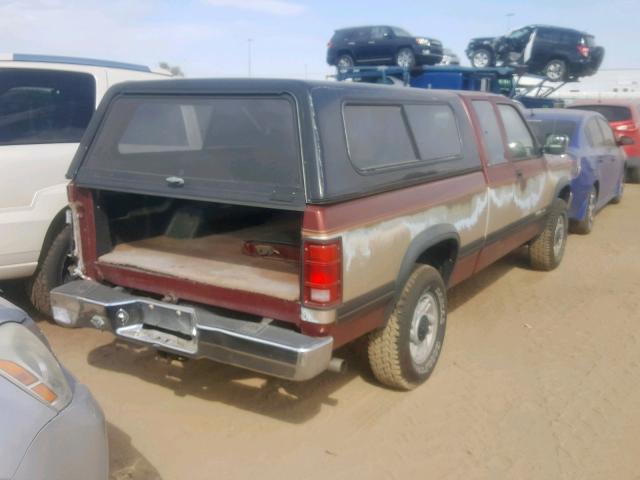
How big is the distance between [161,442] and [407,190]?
1.94 m

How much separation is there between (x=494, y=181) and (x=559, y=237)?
2308 millimetres

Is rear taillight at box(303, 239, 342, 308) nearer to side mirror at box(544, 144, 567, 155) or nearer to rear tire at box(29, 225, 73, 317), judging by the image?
rear tire at box(29, 225, 73, 317)

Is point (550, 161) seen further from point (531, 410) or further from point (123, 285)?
point (123, 285)

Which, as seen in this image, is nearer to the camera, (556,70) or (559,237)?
(559,237)

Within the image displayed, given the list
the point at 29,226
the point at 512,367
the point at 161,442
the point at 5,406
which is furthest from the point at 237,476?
the point at 29,226

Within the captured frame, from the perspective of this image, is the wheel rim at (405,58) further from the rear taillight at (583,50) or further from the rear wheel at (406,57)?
the rear taillight at (583,50)

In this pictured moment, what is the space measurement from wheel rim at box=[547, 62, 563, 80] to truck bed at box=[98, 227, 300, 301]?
1645 centimetres

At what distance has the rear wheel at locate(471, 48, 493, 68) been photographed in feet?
62.1

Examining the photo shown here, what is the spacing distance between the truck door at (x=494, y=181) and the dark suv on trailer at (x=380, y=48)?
11488 mm

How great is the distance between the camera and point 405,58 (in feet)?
53.4

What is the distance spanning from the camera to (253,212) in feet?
16.5

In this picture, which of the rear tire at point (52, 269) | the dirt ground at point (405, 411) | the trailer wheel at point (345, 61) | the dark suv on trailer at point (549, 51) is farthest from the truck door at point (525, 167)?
the dark suv on trailer at point (549, 51)

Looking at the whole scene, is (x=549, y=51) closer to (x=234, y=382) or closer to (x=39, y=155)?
(x=39, y=155)

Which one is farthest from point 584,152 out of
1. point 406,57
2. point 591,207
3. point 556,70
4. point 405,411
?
point 556,70
